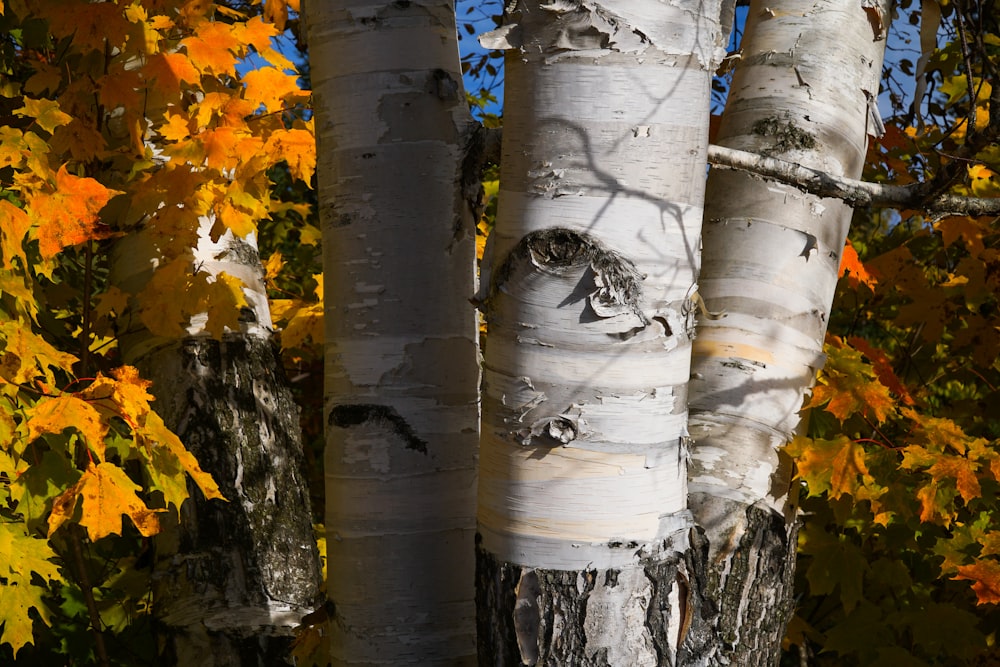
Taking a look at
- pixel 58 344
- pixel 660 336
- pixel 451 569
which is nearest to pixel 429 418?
pixel 451 569

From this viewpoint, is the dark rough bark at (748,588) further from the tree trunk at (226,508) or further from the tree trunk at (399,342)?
the tree trunk at (226,508)

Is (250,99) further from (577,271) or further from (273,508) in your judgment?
(577,271)

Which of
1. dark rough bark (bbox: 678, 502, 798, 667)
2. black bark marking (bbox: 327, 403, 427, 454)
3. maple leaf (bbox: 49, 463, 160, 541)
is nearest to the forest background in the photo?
maple leaf (bbox: 49, 463, 160, 541)

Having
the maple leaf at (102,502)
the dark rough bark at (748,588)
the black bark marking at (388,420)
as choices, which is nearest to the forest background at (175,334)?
the maple leaf at (102,502)

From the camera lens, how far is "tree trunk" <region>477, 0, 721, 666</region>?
1.17 meters

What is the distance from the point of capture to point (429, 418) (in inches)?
59.4

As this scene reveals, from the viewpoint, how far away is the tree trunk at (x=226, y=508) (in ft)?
6.67

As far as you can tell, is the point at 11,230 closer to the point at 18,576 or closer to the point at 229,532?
the point at 18,576

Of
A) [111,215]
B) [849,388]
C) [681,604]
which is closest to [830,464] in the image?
[849,388]

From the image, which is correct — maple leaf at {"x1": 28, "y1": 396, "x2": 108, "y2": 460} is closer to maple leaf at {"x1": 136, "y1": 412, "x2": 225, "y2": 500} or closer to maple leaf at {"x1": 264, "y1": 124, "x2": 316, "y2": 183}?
maple leaf at {"x1": 136, "y1": 412, "x2": 225, "y2": 500}

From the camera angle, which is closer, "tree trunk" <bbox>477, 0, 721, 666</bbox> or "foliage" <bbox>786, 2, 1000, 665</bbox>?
"tree trunk" <bbox>477, 0, 721, 666</bbox>

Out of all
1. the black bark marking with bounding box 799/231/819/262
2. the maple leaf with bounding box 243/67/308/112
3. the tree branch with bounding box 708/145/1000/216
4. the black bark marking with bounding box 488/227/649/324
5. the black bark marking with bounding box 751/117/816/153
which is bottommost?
the black bark marking with bounding box 488/227/649/324

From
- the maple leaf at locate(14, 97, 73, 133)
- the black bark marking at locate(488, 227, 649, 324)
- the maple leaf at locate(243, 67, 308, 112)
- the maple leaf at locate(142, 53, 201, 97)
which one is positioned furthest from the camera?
the maple leaf at locate(243, 67, 308, 112)

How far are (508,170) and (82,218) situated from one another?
99 centimetres
